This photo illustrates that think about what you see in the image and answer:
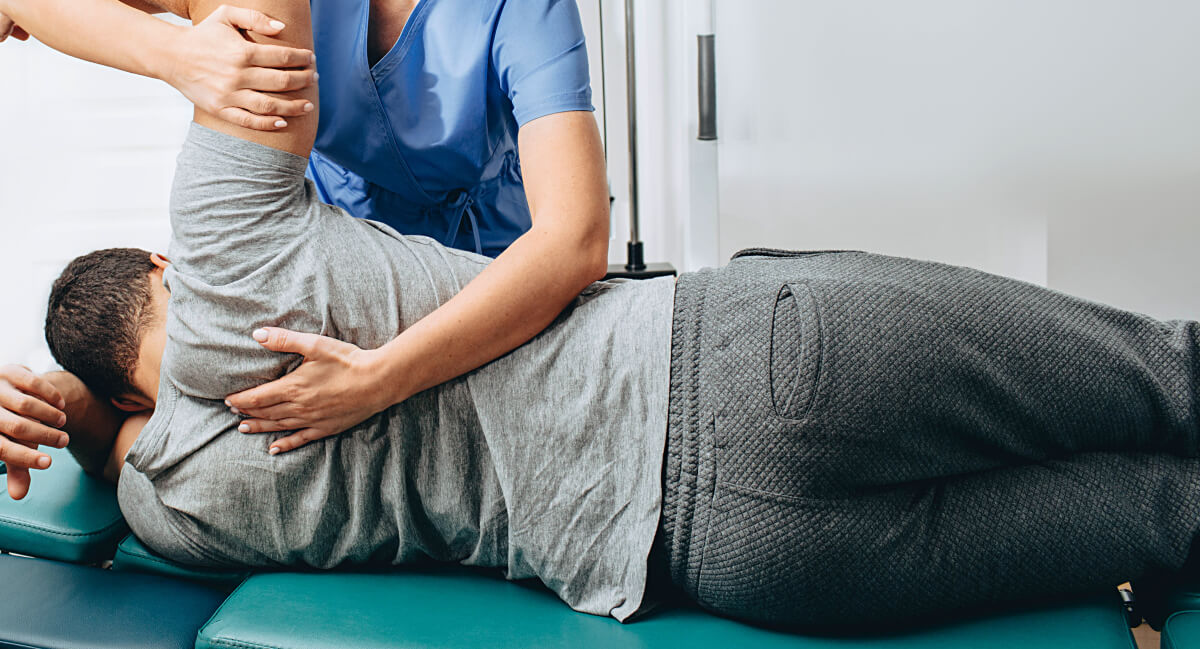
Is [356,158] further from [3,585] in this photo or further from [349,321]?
[3,585]

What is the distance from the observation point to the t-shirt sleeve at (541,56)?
1.08 meters

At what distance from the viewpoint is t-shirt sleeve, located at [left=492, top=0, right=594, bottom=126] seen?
108 cm

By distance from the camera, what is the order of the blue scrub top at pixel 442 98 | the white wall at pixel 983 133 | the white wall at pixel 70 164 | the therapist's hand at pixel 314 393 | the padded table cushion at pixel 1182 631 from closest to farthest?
the padded table cushion at pixel 1182 631, the therapist's hand at pixel 314 393, the blue scrub top at pixel 442 98, the white wall at pixel 983 133, the white wall at pixel 70 164

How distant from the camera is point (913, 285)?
905mm

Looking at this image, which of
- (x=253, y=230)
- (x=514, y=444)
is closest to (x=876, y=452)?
(x=514, y=444)

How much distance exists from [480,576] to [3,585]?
58 cm

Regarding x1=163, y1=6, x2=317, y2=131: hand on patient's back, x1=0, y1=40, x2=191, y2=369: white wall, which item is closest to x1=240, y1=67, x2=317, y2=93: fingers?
x1=163, y1=6, x2=317, y2=131: hand on patient's back

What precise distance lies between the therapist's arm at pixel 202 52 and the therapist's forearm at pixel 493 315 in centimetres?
29

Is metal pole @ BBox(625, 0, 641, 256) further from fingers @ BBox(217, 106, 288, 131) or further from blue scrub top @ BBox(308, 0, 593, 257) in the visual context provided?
fingers @ BBox(217, 106, 288, 131)

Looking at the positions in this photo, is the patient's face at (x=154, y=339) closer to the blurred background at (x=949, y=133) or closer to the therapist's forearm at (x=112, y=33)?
the therapist's forearm at (x=112, y=33)

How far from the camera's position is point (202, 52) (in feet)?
3.10

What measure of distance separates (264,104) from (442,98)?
0.34m

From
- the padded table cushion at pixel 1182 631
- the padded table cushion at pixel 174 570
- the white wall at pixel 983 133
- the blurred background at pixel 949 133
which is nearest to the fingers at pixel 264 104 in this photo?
the padded table cushion at pixel 174 570

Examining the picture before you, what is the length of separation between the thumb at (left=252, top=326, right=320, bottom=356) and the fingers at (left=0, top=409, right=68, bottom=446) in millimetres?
329
